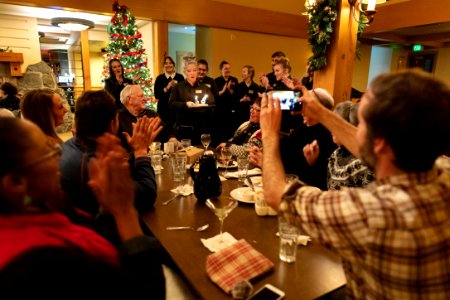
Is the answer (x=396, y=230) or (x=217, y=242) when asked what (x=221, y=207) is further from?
(x=396, y=230)

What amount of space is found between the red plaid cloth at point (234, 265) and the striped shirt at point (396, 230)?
343 millimetres

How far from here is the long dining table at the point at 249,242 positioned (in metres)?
1.01

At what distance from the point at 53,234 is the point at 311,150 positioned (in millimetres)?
1582

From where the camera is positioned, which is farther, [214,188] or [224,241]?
[214,188]

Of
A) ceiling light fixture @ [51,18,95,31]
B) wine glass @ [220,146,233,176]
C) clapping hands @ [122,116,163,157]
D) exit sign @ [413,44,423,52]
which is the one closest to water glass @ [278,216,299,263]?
clapping hands @ [122,116,163,157]

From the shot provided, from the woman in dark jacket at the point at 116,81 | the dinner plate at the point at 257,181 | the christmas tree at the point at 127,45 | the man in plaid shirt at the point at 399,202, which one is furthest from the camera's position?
the christmas tree at the point at 127,45

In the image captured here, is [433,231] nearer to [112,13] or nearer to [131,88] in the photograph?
[131,88]

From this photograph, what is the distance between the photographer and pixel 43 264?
2.00 ft

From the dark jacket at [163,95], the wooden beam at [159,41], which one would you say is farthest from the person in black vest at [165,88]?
the wooden beam at [159,41]

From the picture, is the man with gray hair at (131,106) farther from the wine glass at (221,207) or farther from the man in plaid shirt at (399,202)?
the man in plaid shirt at (399,202)

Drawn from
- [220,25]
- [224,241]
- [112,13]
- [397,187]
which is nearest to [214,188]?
[224,241]

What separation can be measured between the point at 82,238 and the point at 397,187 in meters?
0.84

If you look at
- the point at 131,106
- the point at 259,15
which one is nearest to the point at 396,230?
the point at 131,106

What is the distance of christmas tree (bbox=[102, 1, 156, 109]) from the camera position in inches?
217
